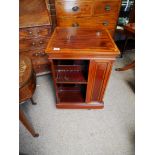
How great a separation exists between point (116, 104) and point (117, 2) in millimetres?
1173

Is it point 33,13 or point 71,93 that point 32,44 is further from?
point 71,93

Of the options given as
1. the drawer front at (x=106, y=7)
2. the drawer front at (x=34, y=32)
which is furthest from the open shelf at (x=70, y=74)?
the drawer front at (x=106, y=7)

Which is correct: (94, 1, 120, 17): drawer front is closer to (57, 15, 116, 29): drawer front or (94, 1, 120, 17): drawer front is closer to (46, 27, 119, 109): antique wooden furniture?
(57, 15, 116, 29): drawer front

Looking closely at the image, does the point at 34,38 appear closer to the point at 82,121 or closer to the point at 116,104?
the point at 82,121

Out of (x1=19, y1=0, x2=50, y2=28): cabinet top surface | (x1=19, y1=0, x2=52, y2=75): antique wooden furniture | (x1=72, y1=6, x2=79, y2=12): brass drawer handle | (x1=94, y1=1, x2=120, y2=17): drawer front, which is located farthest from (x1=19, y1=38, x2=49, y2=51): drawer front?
(x1=94, y1=1, x2=120, y2=17): drawer front

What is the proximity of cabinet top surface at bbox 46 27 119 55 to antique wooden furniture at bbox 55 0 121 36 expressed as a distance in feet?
1.41

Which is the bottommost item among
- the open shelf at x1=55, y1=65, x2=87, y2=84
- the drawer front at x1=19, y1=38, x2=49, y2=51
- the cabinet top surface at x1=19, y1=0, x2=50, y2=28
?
the open shelf at x1=55, y1=65, x2=87, y2=84

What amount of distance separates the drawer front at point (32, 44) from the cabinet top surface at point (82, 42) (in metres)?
0.36

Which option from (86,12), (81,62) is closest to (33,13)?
(86,12)

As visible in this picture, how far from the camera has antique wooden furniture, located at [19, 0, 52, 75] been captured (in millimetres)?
1398
